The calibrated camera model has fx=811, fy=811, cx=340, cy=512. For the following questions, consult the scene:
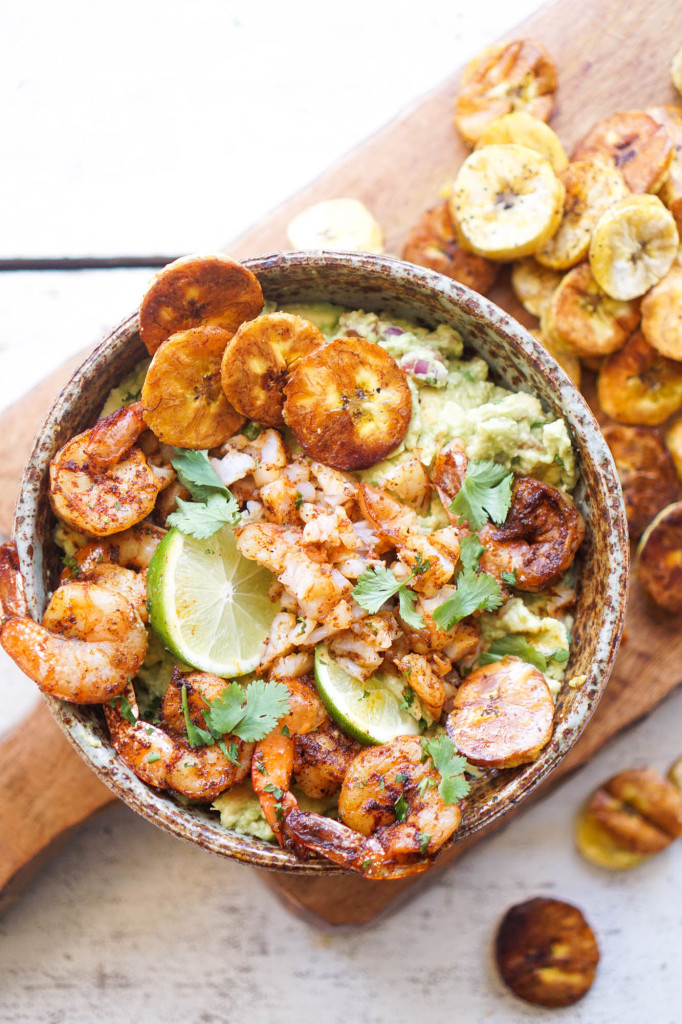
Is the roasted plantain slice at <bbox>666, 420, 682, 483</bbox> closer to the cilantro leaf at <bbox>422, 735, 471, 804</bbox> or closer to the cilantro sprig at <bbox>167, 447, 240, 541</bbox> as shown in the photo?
the cilantro leaf at <bbox>422, 735, 471, 804</bbox>

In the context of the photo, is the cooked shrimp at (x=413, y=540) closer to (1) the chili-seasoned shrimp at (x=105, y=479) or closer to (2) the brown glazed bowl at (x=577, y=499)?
(2) the brown glazed bowl at (x=577, y=499)

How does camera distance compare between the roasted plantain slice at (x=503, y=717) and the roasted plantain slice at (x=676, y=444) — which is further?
the roasted plantain slice at (x=676, y=444)

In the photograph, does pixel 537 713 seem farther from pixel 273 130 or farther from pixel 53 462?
pixel 273 130

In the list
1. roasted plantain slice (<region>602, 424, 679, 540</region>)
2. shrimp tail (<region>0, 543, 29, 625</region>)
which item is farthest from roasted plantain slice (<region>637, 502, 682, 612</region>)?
shrimp tail (<region>0, 543, 29, 625</region>)

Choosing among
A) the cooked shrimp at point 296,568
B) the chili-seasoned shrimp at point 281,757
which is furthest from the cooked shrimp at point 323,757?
the cooked shrimp at point 296,568

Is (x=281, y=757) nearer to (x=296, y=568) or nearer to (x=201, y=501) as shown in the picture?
(x=296, y=568)

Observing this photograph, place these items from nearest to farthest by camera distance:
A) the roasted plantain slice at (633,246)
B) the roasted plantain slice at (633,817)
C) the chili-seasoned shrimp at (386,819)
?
the chili-seasoned shrimp at (386,819) < the roasted plantain slice at (633,246) < the roasted plantain slice at (633,817)
